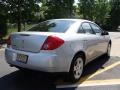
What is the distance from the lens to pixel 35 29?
6.15 meters

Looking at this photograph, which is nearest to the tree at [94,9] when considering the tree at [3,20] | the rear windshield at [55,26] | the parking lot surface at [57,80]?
the tree at [3,20]

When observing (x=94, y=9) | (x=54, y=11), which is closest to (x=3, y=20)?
(x=54, y=11)

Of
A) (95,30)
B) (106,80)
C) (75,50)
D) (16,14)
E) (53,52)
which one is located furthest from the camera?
(16,14)

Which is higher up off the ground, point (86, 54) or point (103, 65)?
point (86, 54)

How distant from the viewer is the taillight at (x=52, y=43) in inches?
202

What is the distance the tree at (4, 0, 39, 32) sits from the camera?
58.0ft

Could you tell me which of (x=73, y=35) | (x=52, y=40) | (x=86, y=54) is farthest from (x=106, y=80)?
(x=52, y=40)

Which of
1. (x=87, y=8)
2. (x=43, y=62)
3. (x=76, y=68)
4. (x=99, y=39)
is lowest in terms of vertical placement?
(x=76, y=68)

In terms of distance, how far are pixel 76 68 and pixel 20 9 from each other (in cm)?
1295

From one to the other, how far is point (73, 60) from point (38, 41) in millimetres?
923

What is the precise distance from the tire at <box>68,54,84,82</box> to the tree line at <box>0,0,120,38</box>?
10932 millimetres

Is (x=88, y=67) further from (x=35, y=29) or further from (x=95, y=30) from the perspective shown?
(x=35, y=29)

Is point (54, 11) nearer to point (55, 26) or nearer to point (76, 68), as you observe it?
point (55, 26)

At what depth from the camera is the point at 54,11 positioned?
3105 centimetres
